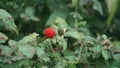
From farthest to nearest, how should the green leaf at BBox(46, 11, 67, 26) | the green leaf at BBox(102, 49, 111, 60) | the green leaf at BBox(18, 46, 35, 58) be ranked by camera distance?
the green leaf at BBox(46, 11, 67, 26), the green leaf at BBox(102, 49, 111, 60), the green leaf at BBox(18, 46, 35, 58)

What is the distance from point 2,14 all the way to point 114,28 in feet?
4.10

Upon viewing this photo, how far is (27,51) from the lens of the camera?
51.7 inches

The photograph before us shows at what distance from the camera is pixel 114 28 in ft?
8.38

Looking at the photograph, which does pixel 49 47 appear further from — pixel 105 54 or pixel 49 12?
pixel 49 12

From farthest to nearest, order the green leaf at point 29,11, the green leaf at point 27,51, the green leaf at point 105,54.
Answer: the green leaf at point 29,11, the green leaf at point 105,54, the green leaf at point 27,51

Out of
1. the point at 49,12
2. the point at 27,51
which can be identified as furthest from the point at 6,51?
the point at 49,12

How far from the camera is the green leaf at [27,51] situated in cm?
131

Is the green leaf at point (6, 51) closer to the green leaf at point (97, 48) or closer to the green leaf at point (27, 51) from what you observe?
the green leaf at point (27, 51)

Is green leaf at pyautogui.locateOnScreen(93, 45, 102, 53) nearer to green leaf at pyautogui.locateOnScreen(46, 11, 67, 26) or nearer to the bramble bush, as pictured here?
the bramble bush

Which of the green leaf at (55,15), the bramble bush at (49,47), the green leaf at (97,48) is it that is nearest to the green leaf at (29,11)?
the bramble bush at (49,47)

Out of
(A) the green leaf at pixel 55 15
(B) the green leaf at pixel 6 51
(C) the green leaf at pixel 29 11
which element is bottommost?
(B) the green leaf at pixel 6 51

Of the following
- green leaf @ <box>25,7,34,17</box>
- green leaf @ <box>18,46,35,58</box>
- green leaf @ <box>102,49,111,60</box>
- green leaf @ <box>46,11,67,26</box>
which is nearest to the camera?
green leaf @ <box>18,46,35,58</box>

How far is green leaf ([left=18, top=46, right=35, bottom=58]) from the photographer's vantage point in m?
1.31

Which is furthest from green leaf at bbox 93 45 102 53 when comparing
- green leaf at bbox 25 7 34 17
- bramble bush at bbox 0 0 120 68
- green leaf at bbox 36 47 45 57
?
green leaf at bbox 25 7 34 17
